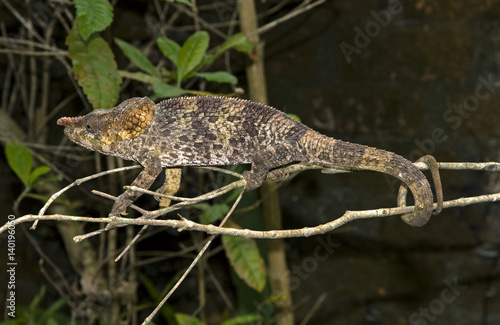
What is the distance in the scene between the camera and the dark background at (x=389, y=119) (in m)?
1.87

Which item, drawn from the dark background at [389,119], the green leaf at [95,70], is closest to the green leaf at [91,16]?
the green leaf at [95,70]

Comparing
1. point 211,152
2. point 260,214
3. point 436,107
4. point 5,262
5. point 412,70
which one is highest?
point 412,70

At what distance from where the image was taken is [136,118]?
790 mm

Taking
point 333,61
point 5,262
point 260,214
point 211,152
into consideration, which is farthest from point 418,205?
point 5,262

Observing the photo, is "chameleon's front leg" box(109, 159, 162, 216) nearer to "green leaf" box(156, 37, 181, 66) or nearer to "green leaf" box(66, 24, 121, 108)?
"green leaf" box(66, 24, 121, 108)

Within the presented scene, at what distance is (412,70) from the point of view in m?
1.88

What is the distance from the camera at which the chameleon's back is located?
0.78 metres

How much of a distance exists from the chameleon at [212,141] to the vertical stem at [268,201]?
0.63 metres

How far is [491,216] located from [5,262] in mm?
1731

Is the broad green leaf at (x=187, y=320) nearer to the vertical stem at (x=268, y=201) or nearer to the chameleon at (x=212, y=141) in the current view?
the vertical stem at (x=268, y=201)

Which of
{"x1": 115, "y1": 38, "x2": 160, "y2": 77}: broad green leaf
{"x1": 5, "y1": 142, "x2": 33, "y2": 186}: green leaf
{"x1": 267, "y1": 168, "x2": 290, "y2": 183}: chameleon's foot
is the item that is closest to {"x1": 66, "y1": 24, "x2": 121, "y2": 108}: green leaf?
{"x1": 115, "y1": 38, "x2": 160, "y2": 77}: broad green leaf

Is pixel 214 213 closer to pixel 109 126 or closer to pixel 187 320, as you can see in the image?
pixel 187 320

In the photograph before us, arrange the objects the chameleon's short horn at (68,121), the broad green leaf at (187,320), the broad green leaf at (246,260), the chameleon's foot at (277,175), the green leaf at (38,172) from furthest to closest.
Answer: the broad green leaf at (187,320) < the broad green leaf at (246,260) < the green leaf at (38,172) < the chameleon's foot at (277,175) < the chameleon's short horn at (68,121)

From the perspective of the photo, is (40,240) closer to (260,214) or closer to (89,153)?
(89,153)
